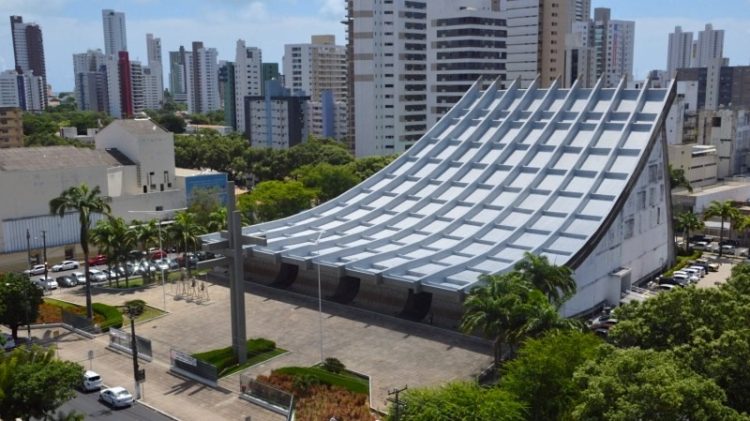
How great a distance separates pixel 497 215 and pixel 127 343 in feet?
91.5

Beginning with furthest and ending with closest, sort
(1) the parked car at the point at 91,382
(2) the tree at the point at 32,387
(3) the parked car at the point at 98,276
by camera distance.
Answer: (3) the parked car at the point at 98,276, (1) the parked car at the point at 91,382, (2) the tree at the point at 32,387

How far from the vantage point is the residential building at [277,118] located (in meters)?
144

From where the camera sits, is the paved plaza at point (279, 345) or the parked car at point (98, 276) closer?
the paved plaza at point (279, 345)

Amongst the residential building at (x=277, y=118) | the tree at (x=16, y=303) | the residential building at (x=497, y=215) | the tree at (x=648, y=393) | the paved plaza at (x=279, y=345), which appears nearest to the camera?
the tree at (x=648, y=393)

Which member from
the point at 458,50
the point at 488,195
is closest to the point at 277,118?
the point at 458,50

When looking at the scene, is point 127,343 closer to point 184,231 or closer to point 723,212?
point 184,231

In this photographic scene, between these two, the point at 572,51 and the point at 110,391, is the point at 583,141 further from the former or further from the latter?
the point at 572,51

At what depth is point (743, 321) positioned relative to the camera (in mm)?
26734

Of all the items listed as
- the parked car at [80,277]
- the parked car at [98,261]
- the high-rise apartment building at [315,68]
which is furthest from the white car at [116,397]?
the high-rise apartment building at [315,68]

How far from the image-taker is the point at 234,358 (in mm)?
40531

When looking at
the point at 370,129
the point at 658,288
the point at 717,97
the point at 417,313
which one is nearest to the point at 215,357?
the point at 417,313

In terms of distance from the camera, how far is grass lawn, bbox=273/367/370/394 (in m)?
35.7

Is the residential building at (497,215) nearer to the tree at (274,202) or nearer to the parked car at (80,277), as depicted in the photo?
the tree at (274,202)

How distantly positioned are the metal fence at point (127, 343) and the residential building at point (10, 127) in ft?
319
